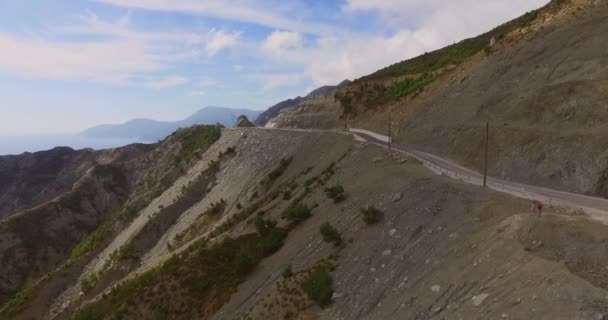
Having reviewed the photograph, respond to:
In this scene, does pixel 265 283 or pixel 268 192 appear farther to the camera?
pixel 268 192

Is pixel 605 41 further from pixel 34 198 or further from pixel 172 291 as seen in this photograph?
pixel 34 198

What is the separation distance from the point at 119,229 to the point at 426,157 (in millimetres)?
41598

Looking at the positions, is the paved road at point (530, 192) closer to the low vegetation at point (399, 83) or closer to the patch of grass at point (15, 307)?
the low vegetation at point (399, 83)

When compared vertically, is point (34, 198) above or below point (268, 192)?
below

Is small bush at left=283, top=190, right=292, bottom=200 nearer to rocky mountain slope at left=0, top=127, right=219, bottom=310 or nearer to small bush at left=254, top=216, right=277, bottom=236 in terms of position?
small bush at left=254, top=216, right=277, bottom=236

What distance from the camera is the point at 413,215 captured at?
867 inches

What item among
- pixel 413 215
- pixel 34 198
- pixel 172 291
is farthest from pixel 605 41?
pixel 34 198

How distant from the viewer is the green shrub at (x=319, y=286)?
64.0 ft

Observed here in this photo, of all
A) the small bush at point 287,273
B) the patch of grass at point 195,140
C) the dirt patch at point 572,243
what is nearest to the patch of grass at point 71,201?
the patch of grass at point 195,140

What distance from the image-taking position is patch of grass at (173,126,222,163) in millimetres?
69838

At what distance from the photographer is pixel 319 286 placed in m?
20.1

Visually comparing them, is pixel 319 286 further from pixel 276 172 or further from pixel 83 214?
pixel 83 214

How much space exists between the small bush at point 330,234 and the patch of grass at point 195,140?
4537 cm

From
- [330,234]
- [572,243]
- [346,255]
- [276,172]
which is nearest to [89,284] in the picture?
[276,172]
